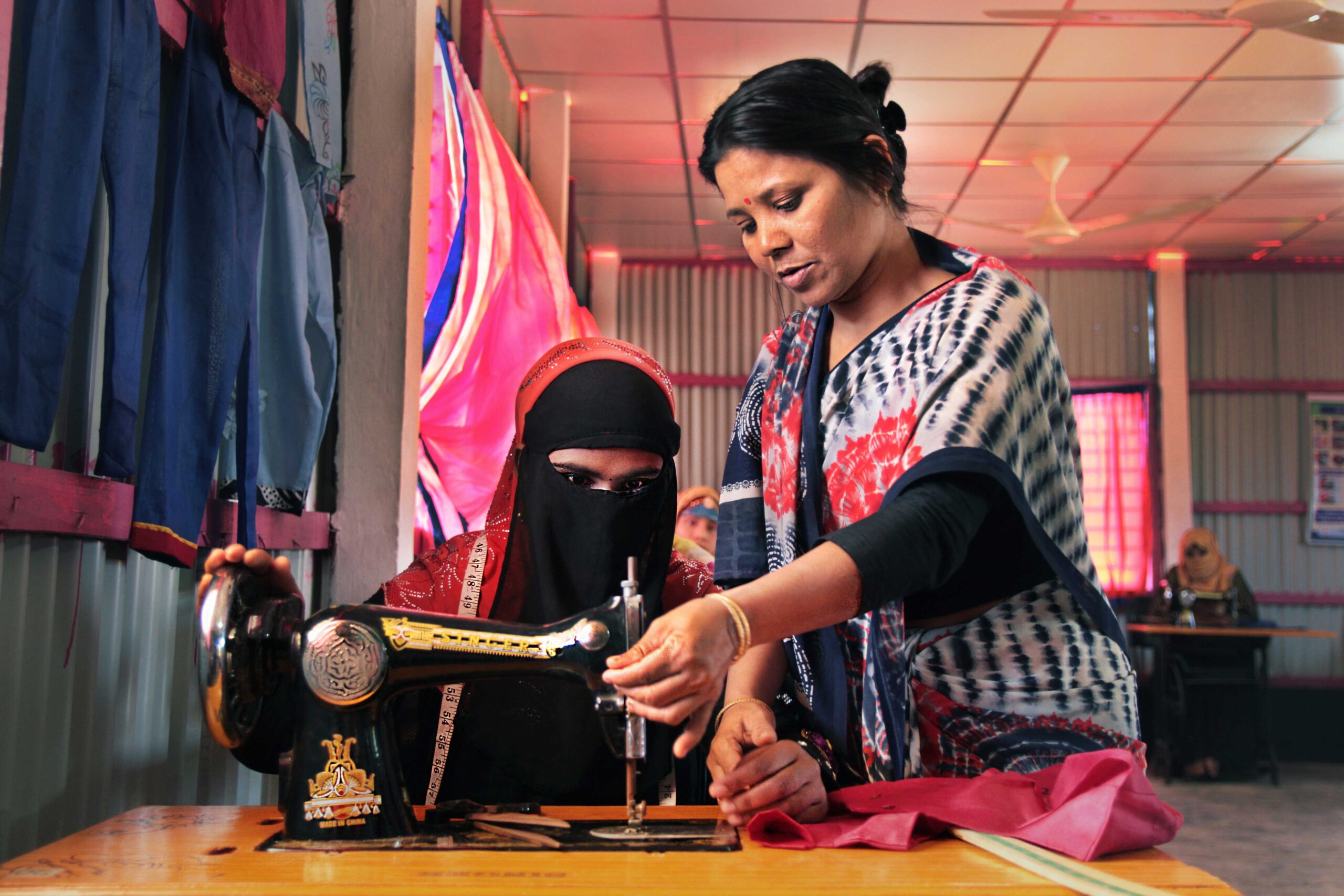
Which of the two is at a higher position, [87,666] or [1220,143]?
[1220,143]

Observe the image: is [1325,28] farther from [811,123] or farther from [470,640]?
[470,640]

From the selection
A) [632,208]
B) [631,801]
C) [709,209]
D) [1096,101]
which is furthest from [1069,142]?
[631,801]

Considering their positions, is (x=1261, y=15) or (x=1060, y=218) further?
(x=1060, y=218)

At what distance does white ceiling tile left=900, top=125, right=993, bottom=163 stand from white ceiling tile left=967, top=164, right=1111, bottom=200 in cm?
30

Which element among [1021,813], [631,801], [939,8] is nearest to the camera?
Answer: [1021,813]

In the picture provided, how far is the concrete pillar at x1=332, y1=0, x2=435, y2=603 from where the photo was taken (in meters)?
2.27

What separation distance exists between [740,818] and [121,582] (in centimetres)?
94

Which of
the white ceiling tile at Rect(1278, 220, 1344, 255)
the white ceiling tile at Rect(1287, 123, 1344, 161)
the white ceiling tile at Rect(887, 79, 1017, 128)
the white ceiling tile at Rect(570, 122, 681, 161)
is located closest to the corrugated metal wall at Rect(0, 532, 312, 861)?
the white ceiling tile at Rect(887, 79, 1017, 128)

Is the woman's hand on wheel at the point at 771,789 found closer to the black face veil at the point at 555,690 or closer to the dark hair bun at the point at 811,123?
the black face veil at the point at 555,690

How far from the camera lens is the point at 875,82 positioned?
1.43 meters

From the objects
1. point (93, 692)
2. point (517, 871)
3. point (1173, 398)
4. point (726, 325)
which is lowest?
point (517, 871)

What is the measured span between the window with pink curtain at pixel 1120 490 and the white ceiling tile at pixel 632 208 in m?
3.66

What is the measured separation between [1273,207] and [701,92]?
4.45 metres

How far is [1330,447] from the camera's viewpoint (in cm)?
855
